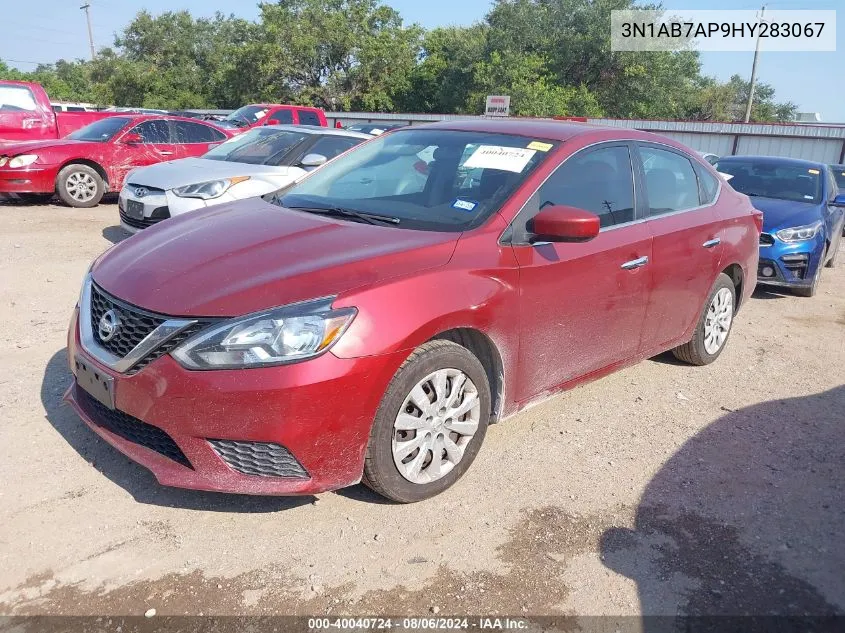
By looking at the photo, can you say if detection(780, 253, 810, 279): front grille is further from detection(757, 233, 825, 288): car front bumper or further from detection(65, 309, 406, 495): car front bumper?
detection(65, 309, 406, 495): car front bumper

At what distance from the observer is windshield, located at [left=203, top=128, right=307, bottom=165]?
868 centimetres

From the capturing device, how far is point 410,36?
42688mm

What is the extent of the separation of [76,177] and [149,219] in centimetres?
410

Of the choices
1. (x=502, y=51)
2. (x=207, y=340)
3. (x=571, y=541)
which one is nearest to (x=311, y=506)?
(x=207, y=340)

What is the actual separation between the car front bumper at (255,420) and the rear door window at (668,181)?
230 cm

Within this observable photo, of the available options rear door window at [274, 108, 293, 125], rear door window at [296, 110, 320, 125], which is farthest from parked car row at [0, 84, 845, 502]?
rear door window at [296, 110, 320, 125]

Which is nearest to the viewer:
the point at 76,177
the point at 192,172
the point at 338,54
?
the point at 192,172

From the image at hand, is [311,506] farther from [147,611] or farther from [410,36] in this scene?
[410,36]

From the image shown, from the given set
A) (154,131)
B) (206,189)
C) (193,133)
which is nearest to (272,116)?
(193,133)

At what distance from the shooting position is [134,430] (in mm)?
2945

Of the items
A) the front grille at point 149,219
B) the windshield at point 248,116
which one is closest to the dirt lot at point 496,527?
the front grille at point 149,219

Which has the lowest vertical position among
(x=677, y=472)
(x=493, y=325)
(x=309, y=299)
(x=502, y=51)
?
(x=677, y=472)

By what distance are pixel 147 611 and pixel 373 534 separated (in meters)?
0.93

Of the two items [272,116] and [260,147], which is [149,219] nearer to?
[260,147]
